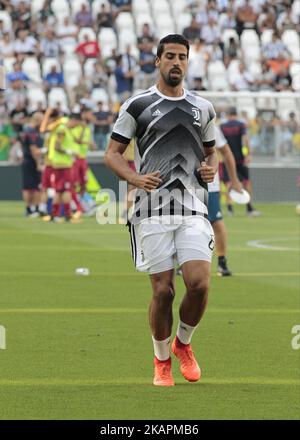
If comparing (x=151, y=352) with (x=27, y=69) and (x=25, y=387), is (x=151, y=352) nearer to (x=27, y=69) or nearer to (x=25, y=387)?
(x=25, y=387)

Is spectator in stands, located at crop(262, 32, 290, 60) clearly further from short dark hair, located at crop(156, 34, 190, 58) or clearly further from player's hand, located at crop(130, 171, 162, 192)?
player's hand, located at crop(130, 171, 162, 192)

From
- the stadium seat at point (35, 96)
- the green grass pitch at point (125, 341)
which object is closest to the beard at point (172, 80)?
the green grass pitch at point (125, 341)

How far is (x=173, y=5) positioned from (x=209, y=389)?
34.0 meters

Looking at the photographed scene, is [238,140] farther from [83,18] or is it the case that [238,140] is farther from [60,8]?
[60,8]

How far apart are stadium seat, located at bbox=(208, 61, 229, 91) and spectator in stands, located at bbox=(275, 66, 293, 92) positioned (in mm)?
1443

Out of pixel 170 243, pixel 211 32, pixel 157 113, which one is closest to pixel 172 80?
pixel 157 113

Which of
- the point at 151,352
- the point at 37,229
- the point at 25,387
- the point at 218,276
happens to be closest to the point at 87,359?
the point at 151,352

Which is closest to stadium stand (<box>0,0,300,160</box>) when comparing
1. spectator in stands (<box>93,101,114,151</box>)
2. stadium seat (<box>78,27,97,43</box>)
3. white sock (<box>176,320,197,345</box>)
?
stadium seat (<box>78,27,97,43</box>)

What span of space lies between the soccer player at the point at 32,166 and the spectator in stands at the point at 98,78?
6341mm

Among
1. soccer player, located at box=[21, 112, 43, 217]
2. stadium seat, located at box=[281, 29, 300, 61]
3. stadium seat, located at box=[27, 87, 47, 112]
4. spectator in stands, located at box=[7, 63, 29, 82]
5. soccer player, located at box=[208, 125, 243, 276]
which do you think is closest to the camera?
soccer player, located at box=[208, 125, 243, 276]

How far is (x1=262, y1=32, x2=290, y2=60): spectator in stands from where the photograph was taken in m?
40.8

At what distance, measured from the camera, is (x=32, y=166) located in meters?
32.2

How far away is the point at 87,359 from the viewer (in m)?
Result: 11.0

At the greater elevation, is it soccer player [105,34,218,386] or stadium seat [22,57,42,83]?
soccer player [105,34,218,386]
